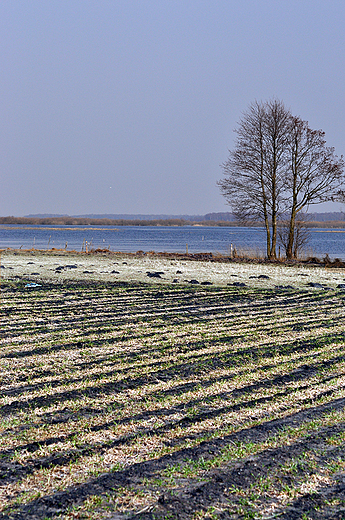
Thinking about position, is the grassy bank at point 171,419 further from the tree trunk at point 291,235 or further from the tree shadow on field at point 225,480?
the tree trunk at point 291,235

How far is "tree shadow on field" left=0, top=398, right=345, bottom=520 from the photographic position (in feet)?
8.34

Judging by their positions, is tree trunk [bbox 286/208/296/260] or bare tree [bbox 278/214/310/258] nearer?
tree trunk [bbox 286/208/296/260]

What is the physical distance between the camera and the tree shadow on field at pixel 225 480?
8.34ft

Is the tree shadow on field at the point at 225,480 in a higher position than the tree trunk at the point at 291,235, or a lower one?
lower

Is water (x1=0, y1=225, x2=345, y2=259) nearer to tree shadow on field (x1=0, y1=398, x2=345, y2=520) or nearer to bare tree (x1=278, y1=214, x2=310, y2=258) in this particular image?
bare tree (x1=278, y1=214, x2=310, y2=258)

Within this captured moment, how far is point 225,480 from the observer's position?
111 inches

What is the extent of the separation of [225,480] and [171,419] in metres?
0.96

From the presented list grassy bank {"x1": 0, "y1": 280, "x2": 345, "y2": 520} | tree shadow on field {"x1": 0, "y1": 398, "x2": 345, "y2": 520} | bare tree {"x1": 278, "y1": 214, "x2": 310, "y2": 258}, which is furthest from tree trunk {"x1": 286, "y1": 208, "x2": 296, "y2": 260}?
tree shadow on field {"x1": 0, "y1": 398, "x2": 345, "y2": 520}

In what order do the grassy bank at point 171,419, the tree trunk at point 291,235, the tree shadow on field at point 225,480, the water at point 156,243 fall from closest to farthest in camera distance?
1. the tree shadow on field at point 225,480
2. the grassy bank at point 171,419
3. the tree trunk at point 291,235
4. the water at point 156,243

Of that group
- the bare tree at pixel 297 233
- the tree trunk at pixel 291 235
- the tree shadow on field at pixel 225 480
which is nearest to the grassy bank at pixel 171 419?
the tree shadow on field at pixel 225 480

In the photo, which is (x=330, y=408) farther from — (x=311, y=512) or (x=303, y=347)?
(x=303, y=347)

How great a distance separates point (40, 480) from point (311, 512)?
1.51 meters

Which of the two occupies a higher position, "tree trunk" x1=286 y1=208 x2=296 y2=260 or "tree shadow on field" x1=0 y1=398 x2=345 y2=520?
"tree trunk" x1=286 y1=208 x2=296 y2=260

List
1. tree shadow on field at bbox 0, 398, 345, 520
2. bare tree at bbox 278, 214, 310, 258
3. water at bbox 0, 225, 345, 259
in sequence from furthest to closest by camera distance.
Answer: water at bbox 0, 225, 345, 259 < bare tree at bbox 278, 214, 310, 258 < tree shadow on field at bbox 0, 398, 345, 520
